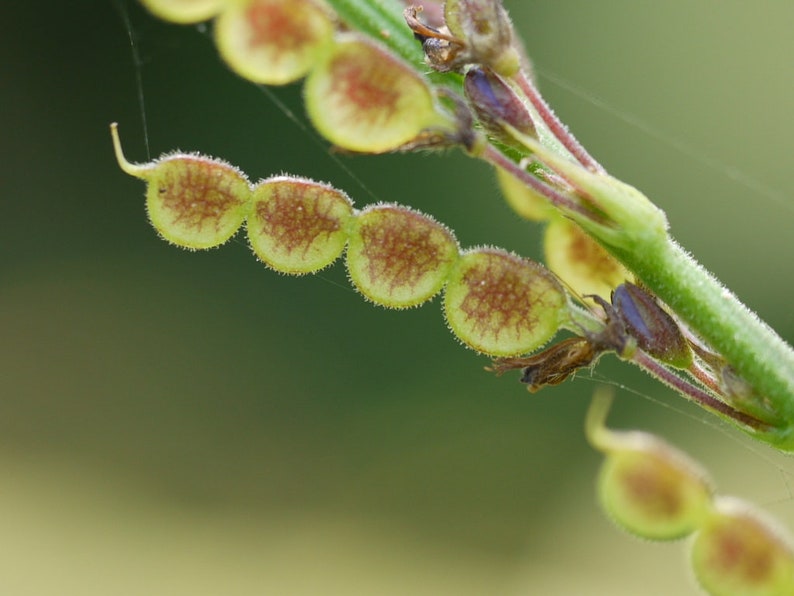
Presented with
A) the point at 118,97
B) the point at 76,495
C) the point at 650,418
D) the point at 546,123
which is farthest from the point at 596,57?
the point at 546,123

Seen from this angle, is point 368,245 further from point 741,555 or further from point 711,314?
point 741,555

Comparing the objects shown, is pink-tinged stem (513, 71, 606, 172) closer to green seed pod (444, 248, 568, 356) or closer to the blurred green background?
green seed pod (444, 248, 568, 356)

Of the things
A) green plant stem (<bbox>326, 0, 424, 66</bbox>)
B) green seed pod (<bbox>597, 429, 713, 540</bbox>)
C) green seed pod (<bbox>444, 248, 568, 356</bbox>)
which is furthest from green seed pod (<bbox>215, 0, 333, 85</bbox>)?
green seed pod (<bbox>597, 429, 713, 540</bbox>)

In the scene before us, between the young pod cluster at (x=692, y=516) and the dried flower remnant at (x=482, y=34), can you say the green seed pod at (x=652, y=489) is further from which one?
the dried flower remnant at (x=482, y=34)

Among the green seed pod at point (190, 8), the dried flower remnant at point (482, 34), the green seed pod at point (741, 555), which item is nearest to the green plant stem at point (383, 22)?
the dried flower remnant at point (482, 34)

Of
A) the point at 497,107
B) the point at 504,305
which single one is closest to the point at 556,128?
the point at 497,107

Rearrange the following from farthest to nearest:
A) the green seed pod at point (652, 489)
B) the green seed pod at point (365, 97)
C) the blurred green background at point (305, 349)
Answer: the blurred green background at point (305, 349)
the green seed pod at point (652, 489)
the green seed pod at point (365, 97)
